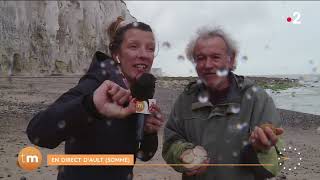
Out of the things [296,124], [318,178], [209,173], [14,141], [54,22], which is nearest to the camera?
[209,173]

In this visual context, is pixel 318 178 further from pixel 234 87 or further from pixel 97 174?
pixel 97 174

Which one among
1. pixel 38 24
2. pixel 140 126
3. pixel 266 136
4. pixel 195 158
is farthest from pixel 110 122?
pixel 38 24

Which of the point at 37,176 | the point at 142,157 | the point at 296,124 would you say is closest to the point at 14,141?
the point at 37,176

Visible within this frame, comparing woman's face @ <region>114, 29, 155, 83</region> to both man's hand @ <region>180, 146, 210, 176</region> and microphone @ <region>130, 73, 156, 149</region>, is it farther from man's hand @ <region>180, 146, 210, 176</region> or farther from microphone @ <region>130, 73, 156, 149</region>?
man's hand @ <region>180, 146, 210, 176</region>

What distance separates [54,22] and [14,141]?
2.45 meters

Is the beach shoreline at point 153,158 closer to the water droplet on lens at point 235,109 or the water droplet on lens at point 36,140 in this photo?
the water droplet on lens at point 36,140

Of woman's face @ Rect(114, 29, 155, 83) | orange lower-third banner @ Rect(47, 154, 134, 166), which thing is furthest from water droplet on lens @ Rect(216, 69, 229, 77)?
orange lower-third banner @ Rect(47, 154, 134, 166)

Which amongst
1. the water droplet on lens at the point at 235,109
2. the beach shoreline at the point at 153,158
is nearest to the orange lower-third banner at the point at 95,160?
the water droplet on lens at the point at 235,109

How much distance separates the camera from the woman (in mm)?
1295

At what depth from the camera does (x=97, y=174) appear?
5.05 ft

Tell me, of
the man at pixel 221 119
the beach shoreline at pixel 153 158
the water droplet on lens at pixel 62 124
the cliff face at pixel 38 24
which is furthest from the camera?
the beach shoreline at pixel 153 158

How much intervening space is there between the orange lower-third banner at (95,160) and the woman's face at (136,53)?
1.07 ft

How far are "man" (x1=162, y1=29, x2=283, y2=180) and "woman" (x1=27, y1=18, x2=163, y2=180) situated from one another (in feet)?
0.56

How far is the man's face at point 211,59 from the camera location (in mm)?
1582
